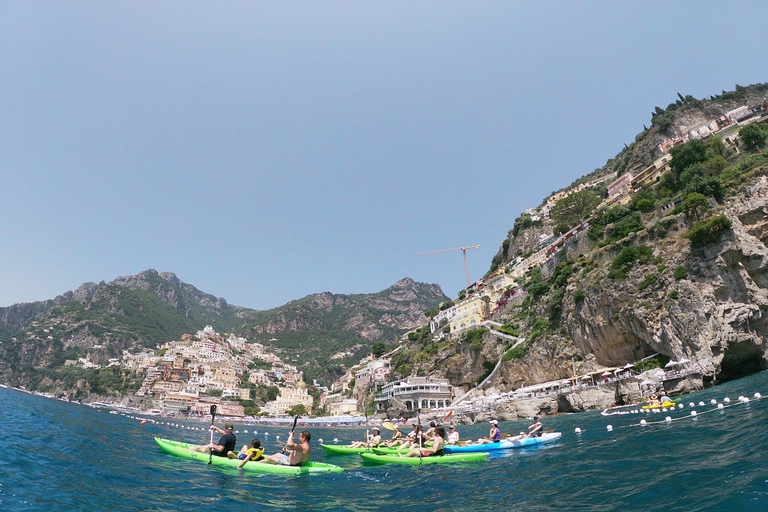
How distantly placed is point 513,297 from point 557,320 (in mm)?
19494

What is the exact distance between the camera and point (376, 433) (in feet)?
60.0

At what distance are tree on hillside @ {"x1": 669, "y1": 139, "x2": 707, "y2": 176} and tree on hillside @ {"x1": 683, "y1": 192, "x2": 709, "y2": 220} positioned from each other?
1619 cm

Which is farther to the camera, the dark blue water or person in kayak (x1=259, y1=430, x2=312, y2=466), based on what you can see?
person in kayak (x1=259, y1=430, x2=312, y2=466)

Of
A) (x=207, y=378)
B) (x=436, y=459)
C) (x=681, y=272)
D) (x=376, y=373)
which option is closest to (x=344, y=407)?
(x=376, y=373)

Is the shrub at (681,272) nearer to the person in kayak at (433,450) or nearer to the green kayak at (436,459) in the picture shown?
the green kayak at (436,459)

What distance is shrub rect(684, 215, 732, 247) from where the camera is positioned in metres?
29.1

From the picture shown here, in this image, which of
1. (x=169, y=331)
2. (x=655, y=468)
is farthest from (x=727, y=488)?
(x=169, y=331)

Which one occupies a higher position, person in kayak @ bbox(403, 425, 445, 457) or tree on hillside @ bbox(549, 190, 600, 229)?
tree on hillside @ bbox(549, 190, 600, 229)

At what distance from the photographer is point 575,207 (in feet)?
242

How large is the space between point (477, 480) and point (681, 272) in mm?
28185

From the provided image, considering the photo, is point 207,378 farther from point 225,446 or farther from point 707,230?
point 707,230

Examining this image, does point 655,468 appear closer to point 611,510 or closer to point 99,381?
Answer: point 611,510

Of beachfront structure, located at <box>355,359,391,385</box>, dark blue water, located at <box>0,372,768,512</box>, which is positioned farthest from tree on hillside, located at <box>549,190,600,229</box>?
dark blue water, located at <box>0,372,768,512</box>

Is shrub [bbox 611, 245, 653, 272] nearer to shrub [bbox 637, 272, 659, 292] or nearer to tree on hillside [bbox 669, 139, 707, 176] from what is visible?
shrub [bbox 637, 272, 659, 292]
